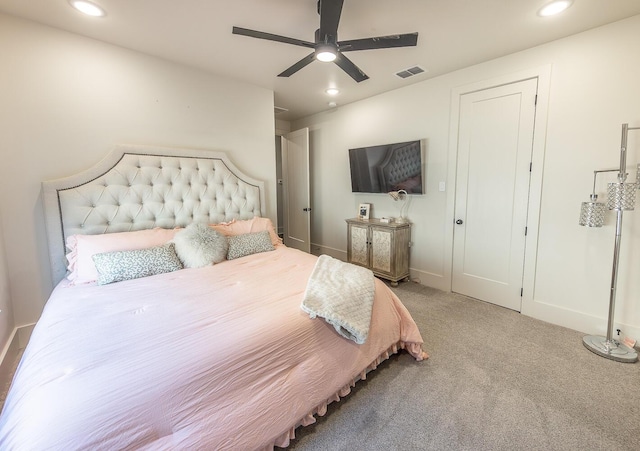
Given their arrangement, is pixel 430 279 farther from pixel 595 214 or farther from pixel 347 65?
pixel 347 65

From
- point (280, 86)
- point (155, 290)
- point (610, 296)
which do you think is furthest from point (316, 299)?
point (280, 86)

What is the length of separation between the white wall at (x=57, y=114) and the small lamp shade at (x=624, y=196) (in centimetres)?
381

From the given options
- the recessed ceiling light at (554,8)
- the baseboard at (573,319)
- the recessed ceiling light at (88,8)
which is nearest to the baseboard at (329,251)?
the baseboard at (573,319)

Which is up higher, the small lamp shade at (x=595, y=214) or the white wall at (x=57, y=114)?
the white wall at (x=57, y=114)

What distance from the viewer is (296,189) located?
4781 mm

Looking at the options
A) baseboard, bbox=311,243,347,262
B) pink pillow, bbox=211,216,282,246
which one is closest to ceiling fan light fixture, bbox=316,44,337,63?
pink pillow, bbox=211,216,282,246

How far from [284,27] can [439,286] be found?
3.25m

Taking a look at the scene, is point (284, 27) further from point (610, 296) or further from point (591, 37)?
point (610, 296)

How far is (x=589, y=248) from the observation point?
2398mm

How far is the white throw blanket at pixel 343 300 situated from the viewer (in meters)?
1.56

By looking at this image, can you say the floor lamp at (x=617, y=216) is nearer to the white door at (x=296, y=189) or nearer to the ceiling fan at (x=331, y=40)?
the ceiling fan at (x=331, y=40)

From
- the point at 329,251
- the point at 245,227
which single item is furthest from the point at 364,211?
the point at 245,227

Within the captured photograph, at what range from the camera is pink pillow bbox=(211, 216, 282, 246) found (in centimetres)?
295

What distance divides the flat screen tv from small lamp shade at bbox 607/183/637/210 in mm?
1693
